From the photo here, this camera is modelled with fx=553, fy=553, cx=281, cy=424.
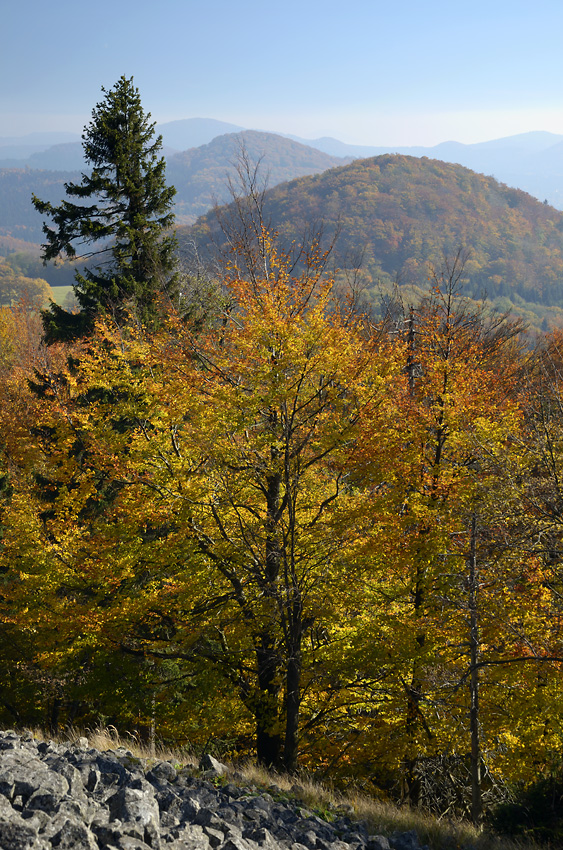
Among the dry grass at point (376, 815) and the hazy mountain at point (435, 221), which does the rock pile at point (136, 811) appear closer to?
the dry grass at point (376, 815)

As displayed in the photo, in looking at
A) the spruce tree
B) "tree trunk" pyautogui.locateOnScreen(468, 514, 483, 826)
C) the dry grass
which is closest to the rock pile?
the dry grass

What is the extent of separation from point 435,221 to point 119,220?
472ft

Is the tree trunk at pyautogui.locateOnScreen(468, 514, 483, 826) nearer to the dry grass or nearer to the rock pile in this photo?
the dry grass

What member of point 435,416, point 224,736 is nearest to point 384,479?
point 435,416

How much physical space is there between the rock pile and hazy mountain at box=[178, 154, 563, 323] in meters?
109

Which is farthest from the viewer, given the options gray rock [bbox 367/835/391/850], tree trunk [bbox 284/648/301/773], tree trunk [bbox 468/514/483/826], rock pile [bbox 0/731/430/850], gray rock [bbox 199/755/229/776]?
tree trunk [bbox 284/648/301/773]

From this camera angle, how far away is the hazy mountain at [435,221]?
126188 millimetres

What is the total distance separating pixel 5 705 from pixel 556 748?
16.1m

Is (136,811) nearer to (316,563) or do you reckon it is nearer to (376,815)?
(376,815)

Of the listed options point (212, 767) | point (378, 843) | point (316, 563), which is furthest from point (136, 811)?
point (316, 563)

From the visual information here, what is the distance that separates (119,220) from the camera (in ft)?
68.6

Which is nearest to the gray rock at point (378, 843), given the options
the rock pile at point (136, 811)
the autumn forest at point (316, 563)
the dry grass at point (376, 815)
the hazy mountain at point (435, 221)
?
the rock pile at point (136, 811)

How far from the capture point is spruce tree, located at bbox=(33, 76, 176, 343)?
68.7ft

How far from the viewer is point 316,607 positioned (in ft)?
33.1
